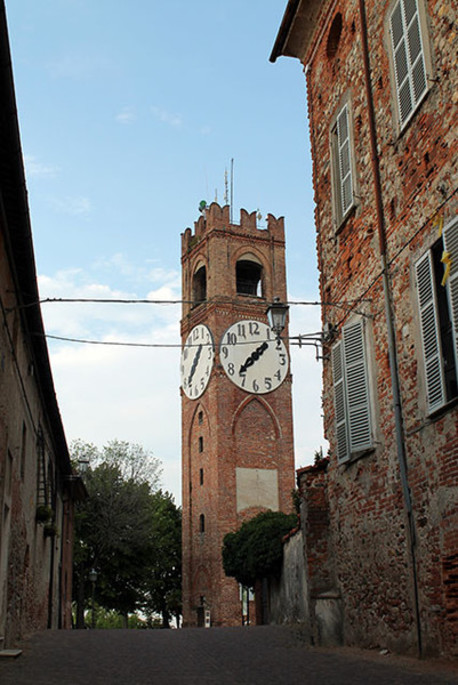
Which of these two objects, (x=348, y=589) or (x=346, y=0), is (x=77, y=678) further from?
(x=346, y=0)

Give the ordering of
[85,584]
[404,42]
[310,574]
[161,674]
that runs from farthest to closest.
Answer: [85,584] < [310,574] < [404,42] < [161,674]

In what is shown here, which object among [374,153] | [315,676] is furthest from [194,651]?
[374,153]

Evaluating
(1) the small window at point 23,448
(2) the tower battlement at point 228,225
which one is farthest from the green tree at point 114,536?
(1) the small window at point 23,448

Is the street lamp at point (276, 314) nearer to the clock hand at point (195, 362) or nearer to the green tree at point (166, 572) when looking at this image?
the clock hand at point (195, 362)

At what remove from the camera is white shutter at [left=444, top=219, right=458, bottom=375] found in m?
8.05

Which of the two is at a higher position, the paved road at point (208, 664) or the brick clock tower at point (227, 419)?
the brick clock tower at point (227, 419)

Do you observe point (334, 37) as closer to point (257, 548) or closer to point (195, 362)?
point (257, 548)

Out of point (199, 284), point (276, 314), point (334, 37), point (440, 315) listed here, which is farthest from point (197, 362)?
point (440, 315)

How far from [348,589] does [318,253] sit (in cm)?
540

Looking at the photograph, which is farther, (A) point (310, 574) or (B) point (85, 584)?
(B) point (85, 584)

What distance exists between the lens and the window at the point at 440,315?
27.1 ft

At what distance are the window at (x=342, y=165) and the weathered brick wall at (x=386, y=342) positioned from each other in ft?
0.60

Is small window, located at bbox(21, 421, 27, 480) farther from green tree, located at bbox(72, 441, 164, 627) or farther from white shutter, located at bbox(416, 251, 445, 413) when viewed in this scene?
green tree, located at bbox(72, 441, 164, 627)

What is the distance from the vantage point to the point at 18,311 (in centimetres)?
1270
